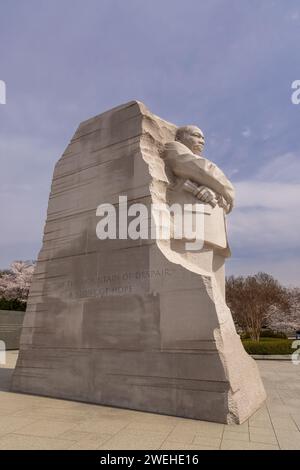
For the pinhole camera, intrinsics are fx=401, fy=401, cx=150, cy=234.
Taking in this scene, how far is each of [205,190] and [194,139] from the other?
148cm

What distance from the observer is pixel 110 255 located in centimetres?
793

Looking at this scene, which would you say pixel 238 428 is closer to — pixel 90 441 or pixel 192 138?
pixel 90 441

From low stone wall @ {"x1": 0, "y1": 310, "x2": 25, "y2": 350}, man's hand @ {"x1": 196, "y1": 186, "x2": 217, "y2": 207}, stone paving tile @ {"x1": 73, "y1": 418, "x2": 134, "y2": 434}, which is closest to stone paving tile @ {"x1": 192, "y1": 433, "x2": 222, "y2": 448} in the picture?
stone paving tile @ {"x1": 73, "y1": 418, "x2": 134, "y2": 434}

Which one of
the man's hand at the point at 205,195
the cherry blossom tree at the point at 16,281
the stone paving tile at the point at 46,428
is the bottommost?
the stone paving tile at the point at 46,428

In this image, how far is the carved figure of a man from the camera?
811 centimetres

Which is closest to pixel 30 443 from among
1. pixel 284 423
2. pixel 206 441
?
pixel 206 441

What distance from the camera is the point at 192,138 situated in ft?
29.4

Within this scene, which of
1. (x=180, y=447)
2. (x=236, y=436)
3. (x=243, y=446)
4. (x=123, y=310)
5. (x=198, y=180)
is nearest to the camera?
(x=180, y=447)

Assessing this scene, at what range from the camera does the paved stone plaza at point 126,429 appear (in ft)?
15.3

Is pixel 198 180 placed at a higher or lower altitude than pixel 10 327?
higher

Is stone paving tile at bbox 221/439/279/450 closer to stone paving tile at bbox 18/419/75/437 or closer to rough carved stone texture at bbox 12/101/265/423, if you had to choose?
rough carved stone texture at bbox 12/101/265/423

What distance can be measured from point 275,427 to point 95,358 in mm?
3346

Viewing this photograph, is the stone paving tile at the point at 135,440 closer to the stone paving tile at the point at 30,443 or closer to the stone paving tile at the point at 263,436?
the stone paving tile at the point at 30,443

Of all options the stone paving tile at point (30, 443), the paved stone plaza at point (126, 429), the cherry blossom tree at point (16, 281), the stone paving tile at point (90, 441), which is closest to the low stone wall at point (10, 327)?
the cherry blossom tree at point (16, 281)
